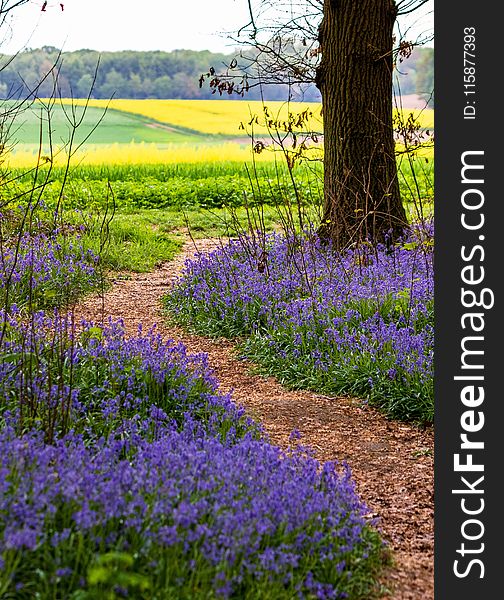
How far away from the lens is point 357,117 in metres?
8.30

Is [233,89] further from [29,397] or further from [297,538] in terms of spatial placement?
[297,538]

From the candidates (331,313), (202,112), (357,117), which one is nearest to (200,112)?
(202,112)

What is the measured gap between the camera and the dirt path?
356cm

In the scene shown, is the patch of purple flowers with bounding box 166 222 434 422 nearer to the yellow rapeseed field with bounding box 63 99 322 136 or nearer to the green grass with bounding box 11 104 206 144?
the green grass with bounding box 11 104 206 144

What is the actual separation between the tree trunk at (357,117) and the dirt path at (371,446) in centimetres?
241

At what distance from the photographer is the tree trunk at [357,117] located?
8133 mm

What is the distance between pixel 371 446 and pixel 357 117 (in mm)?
4501

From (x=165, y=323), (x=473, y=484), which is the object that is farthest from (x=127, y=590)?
(x=165, y=323)

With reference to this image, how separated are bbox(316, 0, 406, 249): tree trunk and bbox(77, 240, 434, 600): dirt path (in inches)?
94.8

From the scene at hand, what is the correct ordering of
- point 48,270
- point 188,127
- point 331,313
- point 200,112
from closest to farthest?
point 331,313 < point 48,270 < point 188,127 < point 200,112

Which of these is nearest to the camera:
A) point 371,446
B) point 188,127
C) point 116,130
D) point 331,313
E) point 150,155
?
point 371,446

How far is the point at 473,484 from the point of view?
3.45 metres

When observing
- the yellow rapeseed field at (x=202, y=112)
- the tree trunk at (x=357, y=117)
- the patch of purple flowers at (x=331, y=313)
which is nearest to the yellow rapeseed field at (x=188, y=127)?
the yellow rapeseed field at (x=202, y=112)

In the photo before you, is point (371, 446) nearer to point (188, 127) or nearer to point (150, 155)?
point (150, 155)
